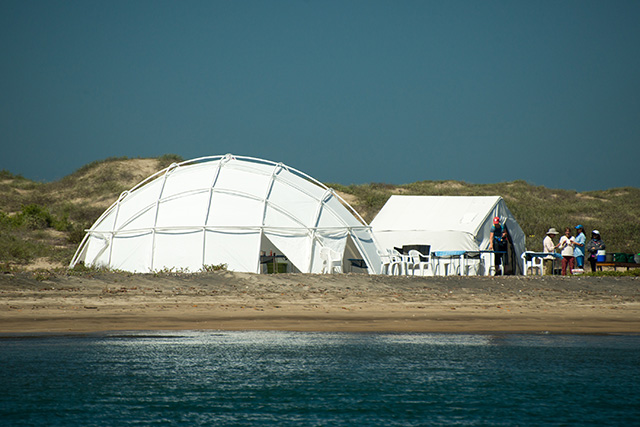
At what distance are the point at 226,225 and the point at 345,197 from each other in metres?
35.2

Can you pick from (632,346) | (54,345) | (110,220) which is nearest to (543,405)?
(632,346)

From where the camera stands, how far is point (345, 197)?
57344 mm

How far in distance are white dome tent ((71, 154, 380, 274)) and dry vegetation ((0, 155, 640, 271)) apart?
379 inches

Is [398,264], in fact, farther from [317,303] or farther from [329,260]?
[317,303]

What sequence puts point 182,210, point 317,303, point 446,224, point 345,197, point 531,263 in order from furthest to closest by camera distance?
1. point 345,197
2. point 446,224
3. point 531,263
4. point 182,210
5. point 317,303

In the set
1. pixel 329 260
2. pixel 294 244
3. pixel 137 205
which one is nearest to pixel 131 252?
pixel 137 205

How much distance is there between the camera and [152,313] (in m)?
14.8

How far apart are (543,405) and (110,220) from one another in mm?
19173

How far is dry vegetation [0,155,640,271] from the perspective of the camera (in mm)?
40969

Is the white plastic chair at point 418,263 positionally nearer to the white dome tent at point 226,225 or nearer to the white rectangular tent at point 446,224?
the white dome tent at point 226,225

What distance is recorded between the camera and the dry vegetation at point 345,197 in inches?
1613

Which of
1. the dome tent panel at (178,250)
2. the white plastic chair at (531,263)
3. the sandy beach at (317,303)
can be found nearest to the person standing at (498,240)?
the white plastic chair at (531,263)

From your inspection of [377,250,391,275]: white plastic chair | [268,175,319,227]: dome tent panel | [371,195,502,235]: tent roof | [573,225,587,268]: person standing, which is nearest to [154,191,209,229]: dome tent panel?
[268,175,319,227]: dome tent panel

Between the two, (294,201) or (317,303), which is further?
(294,201)
